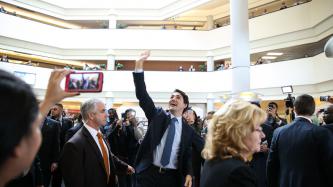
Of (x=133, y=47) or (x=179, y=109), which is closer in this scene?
(x=179, y=109)

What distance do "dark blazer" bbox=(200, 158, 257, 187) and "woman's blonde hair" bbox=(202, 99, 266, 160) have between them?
6cm

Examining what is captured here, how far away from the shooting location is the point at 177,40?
65.2 ft

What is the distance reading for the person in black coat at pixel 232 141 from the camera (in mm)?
1823

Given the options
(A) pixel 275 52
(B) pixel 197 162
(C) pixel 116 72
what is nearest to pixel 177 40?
(C) pixel 116 72

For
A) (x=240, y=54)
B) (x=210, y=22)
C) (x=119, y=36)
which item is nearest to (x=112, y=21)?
(x=119, y=36)

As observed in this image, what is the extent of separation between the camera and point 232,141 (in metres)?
1.90

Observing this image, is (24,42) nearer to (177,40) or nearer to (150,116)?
(177,40)

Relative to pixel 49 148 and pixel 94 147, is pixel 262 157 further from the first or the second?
pixel 49 148

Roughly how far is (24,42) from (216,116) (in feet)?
59.8

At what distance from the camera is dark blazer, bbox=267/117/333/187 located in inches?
138

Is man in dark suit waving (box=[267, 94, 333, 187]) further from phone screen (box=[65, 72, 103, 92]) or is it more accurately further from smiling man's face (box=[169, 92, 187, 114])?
phone screen (box=[65, 72, 103, 92])

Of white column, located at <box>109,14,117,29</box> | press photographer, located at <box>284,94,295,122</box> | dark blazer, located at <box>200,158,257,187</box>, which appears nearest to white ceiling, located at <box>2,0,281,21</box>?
white column, located at <box>109,14,117,29</box>

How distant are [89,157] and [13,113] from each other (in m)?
2.54

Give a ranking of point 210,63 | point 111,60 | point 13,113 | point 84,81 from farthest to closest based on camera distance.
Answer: point 111,60 < point 210,63 < point 84,81 < point 13,113
